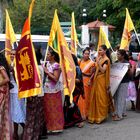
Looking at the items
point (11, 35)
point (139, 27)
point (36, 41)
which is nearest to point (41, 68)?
point (11, 35)

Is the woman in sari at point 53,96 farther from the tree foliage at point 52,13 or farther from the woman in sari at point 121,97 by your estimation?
the tree foliage at point 52,13

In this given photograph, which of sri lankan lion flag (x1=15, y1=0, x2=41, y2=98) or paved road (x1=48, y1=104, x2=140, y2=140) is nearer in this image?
sri lankan lion flag (x1=15, y1=0, x2=41, y2=98)

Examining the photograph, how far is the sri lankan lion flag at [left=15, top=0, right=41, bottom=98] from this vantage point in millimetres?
5926

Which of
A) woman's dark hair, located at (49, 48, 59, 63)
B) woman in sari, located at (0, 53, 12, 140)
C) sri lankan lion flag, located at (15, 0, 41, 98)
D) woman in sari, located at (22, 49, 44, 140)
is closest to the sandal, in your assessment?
woman's dark hair, located at (49, 48, 59, 63)

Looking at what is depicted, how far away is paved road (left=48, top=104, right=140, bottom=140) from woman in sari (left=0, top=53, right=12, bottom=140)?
4.07 feet

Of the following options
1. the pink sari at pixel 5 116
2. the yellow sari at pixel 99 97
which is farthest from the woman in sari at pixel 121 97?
the pink sari at pixel 5 116

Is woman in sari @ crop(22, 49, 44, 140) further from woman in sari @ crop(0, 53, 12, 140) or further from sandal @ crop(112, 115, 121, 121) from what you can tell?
sandal @ crop(112, 115, 121, 121)

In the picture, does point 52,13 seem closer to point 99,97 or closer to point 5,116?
point 99,97

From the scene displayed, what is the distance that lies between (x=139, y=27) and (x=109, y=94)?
1861 cm

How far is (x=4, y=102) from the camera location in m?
6.25

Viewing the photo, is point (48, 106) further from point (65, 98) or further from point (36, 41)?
point (36, 41)

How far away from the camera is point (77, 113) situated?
8148mm

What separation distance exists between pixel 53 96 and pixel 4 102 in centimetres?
137

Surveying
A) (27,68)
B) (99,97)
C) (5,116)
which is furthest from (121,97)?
(27,68)
